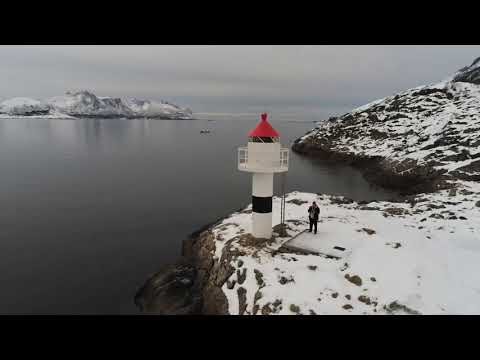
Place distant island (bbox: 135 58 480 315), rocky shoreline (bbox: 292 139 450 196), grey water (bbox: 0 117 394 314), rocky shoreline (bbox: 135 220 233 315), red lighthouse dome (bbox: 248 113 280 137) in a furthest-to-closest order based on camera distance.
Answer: rocky shoreline (bbox: 292 139 450 196) → grey water (bbox: 0 117 394 314) → red lighthouse dome (bbox: 248 113 280 137) → rocky shoreline (bbox: 135 220 233 315) → distant island (bbox: 135 58 480 315)

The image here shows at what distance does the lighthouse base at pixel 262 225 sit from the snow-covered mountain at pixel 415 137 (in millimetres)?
24107

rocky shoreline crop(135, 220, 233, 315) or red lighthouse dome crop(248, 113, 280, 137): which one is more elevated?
red lighthouse dome crop(248, 113, 280, 137)

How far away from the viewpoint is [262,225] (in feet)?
47.6

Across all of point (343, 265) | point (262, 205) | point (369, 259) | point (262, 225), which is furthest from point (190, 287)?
point (369, 259)

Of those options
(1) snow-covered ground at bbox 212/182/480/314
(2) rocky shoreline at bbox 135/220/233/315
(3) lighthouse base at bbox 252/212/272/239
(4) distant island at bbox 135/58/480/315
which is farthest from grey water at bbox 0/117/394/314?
(3) lighthouse base at bbox 252/212/272/239

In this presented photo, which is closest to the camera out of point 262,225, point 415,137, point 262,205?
point 262,205

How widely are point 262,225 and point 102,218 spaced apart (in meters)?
18.5

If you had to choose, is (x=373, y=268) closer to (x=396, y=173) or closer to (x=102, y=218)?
(x=102, y=218)

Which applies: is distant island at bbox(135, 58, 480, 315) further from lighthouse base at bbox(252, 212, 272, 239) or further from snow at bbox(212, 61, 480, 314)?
lighthouse base at bbox(252, 212, 272, 239)

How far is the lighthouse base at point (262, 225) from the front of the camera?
47.3 feet

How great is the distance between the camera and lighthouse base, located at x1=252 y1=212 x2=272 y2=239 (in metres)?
14.4

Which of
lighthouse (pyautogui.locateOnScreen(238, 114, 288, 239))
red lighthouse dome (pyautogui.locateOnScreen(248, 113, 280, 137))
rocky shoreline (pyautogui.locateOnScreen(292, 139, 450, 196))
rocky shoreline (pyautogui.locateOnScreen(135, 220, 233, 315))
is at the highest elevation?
red lighthouse dome (pyautogui.locateOnScreen(248, 113, 280, 137))

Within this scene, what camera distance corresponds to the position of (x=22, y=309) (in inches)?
574

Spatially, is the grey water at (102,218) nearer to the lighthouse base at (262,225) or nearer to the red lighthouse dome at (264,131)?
the lighthouse base at (262,225)
